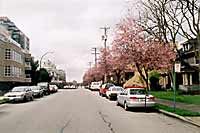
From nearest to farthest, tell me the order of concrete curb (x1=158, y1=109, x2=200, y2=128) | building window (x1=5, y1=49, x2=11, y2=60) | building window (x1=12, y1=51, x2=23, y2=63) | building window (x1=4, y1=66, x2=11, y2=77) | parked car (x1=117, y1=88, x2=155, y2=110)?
1. concrete curb (x1=158, y1=109, x2=200, y2=128)
2. parked car (x1=117, y1=88, x2=155, y2=110)
3. building window (x1=4, y1=66, x2=11, y2=77)
4. building window (x1=5, y1=49, x2=11, y2=60)
5. building window (x1=12, y1=51, x2=23, y2=63)

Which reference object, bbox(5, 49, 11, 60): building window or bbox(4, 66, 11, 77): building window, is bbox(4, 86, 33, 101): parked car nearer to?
bbox(4, 66, 11, 77): building window

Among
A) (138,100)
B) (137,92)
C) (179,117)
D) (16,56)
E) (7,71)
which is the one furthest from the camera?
(16,56)

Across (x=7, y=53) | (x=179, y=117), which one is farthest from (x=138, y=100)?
(x=7, y=53)

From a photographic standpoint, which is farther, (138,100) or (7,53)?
(7,53)

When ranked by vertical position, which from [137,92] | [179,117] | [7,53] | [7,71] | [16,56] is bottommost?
[179,117]

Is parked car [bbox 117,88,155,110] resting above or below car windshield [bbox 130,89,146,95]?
below

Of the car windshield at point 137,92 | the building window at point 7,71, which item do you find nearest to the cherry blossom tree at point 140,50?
the car windshield at point 137,92

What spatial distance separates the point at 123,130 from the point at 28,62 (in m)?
84.8

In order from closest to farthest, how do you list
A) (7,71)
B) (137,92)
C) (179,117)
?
(179,117), (137,92), (7,71)

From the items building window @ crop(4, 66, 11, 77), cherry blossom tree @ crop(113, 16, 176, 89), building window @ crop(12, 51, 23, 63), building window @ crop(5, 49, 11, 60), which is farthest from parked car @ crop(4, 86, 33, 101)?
building window @ crop(12, 51, 23, 63)

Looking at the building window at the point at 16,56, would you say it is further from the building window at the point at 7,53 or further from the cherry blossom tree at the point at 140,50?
the cherry blossom tree at the point at 140,50

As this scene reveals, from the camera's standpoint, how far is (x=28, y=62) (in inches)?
3784

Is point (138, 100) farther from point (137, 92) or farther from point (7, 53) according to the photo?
point (7, 53)

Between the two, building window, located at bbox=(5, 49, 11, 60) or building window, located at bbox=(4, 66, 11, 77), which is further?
building window, located at bbox=(5, 49, 11, 60)
